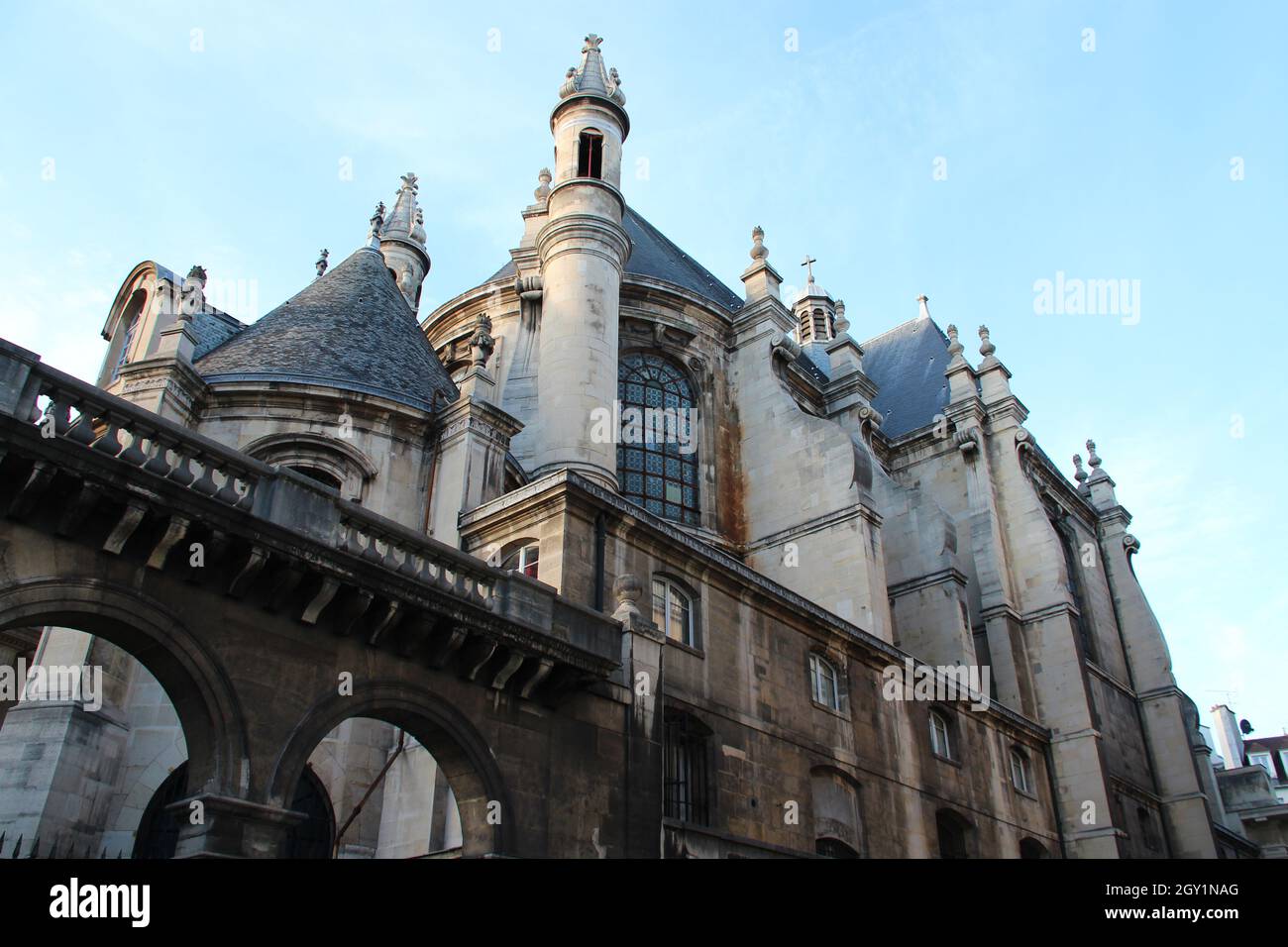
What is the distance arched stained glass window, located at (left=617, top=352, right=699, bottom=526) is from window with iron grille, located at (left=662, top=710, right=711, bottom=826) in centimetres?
983

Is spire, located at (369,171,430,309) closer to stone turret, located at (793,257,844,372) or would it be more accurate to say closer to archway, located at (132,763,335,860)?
archway, located at (132,763,335,860)

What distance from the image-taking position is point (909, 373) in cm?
3997

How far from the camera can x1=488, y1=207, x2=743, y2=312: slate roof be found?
29612mm

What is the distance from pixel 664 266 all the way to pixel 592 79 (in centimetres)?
654

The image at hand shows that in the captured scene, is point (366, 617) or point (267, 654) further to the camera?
point (366, 617)

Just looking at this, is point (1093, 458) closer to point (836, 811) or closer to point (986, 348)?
point (986, 348)

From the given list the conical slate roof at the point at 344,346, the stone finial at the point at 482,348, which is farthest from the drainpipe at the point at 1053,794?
the conical slate roof at the point at 344,346

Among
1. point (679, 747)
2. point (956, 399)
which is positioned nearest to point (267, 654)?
point (679, 747)

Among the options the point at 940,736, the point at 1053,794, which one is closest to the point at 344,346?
the point at 940,736
